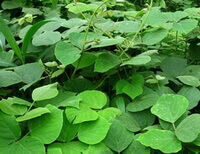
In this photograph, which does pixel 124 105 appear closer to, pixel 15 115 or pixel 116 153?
pixel 116 153

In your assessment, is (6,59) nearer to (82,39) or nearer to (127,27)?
(82,39)

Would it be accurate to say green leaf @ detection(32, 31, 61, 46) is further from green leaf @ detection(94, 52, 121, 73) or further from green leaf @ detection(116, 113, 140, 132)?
green leaf @ detection(116, 113, 140, 132)

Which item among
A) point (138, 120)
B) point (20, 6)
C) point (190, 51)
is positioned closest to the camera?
point (138, 120)

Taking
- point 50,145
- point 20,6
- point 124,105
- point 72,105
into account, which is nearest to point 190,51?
point 124,105

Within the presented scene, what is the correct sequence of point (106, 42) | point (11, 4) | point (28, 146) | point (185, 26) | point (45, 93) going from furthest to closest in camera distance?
point (11, 4) < point (185, 26) < point (106, 42) < point (45, 93) < point (28, 146)

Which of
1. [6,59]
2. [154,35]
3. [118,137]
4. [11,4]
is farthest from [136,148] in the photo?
[11,4]

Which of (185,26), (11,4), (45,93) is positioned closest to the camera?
(45,93)

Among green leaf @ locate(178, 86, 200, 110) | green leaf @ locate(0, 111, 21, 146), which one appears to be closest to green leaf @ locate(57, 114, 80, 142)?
green leaf @ locate(0, 111, 21, 146)
